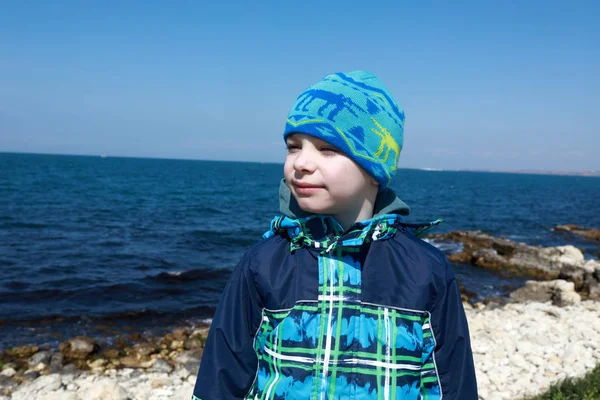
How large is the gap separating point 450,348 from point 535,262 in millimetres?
19668

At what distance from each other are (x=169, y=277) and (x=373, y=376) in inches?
550

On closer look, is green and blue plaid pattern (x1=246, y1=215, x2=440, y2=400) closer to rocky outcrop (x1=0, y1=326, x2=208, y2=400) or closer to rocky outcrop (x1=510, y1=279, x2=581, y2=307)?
rocky outcrop (x1=0, y1=326, x2=208, y2=400)

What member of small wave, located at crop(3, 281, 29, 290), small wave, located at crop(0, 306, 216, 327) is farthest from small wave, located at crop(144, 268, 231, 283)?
small wave, located at crop(3, 281, 29, 290)

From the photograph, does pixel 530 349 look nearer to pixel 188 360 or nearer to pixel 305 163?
pixel 188 360

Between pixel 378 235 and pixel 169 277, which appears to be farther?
pixel 169 277

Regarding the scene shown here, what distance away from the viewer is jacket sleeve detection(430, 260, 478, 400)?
1.86m

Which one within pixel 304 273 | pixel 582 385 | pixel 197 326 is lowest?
pixel 197 326

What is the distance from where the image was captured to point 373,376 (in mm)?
1759

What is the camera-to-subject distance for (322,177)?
71.5 inches

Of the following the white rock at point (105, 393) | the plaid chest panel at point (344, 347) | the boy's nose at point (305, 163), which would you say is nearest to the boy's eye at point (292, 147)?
the boy's nose at point (305, 163)

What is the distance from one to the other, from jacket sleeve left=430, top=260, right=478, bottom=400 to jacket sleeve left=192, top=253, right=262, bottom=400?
29.8 inches

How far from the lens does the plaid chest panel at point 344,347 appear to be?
1.75m

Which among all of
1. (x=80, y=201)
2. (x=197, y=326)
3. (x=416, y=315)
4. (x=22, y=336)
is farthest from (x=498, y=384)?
(x=80, y=201)

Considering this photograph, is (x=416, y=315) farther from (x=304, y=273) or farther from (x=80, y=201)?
(x=80, y=201)
